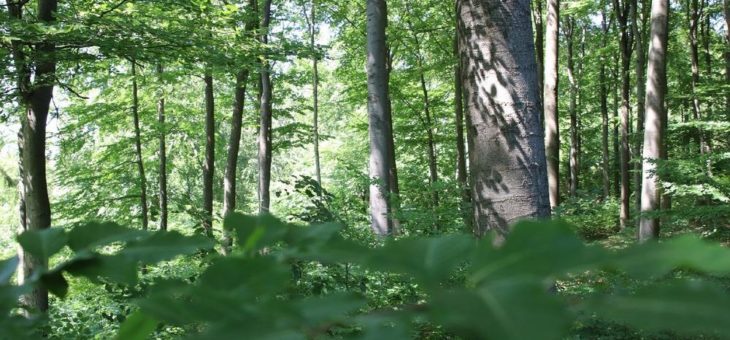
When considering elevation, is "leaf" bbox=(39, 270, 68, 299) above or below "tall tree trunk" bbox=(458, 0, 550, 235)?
below

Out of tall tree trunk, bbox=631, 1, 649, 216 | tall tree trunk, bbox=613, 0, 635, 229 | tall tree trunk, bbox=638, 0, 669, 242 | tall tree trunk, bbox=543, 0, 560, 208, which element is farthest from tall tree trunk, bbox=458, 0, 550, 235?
tall tree trunk, bbox=613, 0, 635, 229

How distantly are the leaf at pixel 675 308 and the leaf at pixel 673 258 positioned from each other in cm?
1

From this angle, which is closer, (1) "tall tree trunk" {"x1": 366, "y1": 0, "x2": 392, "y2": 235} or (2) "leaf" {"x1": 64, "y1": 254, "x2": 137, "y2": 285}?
(2) "leaf" {"x1": 64, "y1": 254, "x2": 137, "y2": 285}

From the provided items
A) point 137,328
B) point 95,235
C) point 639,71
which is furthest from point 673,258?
point 639,71

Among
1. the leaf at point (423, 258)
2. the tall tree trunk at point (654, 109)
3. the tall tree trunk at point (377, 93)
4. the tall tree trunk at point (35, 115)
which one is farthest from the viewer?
the tall tree trunk at point (654, 109)

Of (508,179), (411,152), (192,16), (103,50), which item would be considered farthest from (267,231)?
(411,152)

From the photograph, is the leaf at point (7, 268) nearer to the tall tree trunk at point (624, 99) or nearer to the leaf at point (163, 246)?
the leaf at point (163, 246)

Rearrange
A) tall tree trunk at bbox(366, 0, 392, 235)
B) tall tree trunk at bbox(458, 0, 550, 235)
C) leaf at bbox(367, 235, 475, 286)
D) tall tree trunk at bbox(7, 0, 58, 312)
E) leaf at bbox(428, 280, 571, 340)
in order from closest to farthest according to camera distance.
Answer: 1. leaf at bbox(428, 280, 571, 340)
2. leaf at bbox(367, 235, 475, 286)
3. tall tree trunk at bbox(458, 0, 550, 235)
4. tall tree trunk at bbox(7, 0, 58, 312)
5. tall tree trunk at bbox(366, 0, 392, 235)

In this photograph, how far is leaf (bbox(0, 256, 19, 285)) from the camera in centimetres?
59

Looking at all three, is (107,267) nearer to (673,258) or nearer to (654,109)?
(673,258)

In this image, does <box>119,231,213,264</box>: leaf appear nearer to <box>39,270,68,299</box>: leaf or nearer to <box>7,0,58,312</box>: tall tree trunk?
<box>39,270,68,299</box>: leaf

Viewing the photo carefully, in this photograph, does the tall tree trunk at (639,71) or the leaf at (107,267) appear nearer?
the leaf at (107,267)

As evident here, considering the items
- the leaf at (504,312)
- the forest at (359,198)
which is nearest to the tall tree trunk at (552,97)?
the forest at (359,198)

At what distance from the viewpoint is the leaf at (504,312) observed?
33cm
